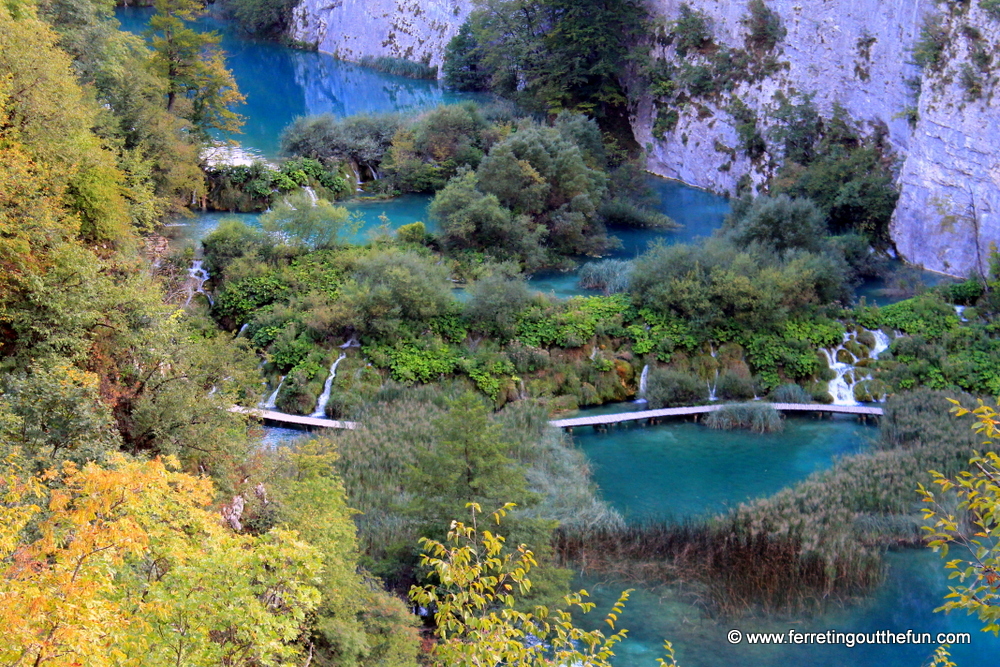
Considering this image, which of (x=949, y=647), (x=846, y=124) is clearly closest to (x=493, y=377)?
(x=949, y=647)

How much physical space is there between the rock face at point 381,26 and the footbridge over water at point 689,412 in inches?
1322

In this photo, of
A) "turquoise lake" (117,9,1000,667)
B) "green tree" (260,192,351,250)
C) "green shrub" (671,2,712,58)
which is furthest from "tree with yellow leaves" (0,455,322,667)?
"green shrub" (671,2,712,58)

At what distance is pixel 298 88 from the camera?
46.0 meters

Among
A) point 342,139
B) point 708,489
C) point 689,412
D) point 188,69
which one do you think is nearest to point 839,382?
point 689,412

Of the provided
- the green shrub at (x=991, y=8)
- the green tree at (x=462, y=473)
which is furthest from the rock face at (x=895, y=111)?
the green tree at (x=462, y=473)

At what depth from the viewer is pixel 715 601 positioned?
11914mm

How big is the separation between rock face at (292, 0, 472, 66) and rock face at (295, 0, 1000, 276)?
1591cm

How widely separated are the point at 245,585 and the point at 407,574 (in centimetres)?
543

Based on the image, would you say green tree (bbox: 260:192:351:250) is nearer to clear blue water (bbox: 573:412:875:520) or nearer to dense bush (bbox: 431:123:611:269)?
dense bush (bbox: 431:123:611:269)

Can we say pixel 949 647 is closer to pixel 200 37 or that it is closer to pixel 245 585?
pixel 245 585

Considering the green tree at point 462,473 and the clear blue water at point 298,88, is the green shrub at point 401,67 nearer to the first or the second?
the clear blue water at point 298,88

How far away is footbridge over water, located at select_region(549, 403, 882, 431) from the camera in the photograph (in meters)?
18.0

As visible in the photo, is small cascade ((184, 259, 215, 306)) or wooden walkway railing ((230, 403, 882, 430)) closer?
wooden walkway railing ((230, 403, 882, 430))

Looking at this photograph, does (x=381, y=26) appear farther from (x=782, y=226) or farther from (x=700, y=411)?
(x=700, y=411)
